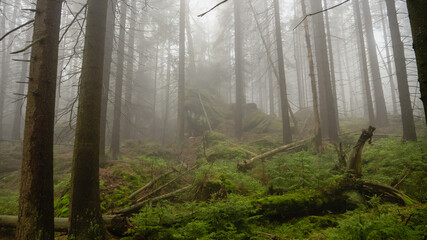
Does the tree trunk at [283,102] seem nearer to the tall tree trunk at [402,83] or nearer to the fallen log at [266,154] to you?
the fallen log at [266,154]

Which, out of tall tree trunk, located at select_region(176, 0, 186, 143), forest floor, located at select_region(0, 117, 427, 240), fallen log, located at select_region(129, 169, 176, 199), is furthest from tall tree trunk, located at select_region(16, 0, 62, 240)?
tall tree trunk, located at select_region(176, 0, 186, 143)

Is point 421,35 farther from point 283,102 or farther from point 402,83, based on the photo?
point 283,102

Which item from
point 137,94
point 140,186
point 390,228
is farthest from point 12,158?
point 390,228

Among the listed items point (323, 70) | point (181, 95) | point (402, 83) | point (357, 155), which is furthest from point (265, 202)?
point (181, 95)

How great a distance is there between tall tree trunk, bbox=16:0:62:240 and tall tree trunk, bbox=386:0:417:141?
552 inches

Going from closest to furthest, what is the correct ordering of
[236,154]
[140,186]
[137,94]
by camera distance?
[140,186] < [236,154] < [137,94]

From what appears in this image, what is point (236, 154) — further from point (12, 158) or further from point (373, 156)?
point (12, 158)

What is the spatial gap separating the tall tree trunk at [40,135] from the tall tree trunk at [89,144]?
0.46m

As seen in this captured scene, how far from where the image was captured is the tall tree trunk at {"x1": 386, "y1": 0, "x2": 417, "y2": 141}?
1066cm

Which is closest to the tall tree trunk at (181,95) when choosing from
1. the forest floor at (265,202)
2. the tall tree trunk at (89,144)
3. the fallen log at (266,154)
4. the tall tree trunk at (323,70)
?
the forest floor at (265,202)

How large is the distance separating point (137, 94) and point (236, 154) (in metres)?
19.8

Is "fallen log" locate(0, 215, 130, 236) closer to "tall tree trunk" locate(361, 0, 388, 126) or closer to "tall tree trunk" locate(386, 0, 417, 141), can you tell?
"tall tree trunk" locate(386, 0, 417, 141)

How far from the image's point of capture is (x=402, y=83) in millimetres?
11148

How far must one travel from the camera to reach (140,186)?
25.6 ft
